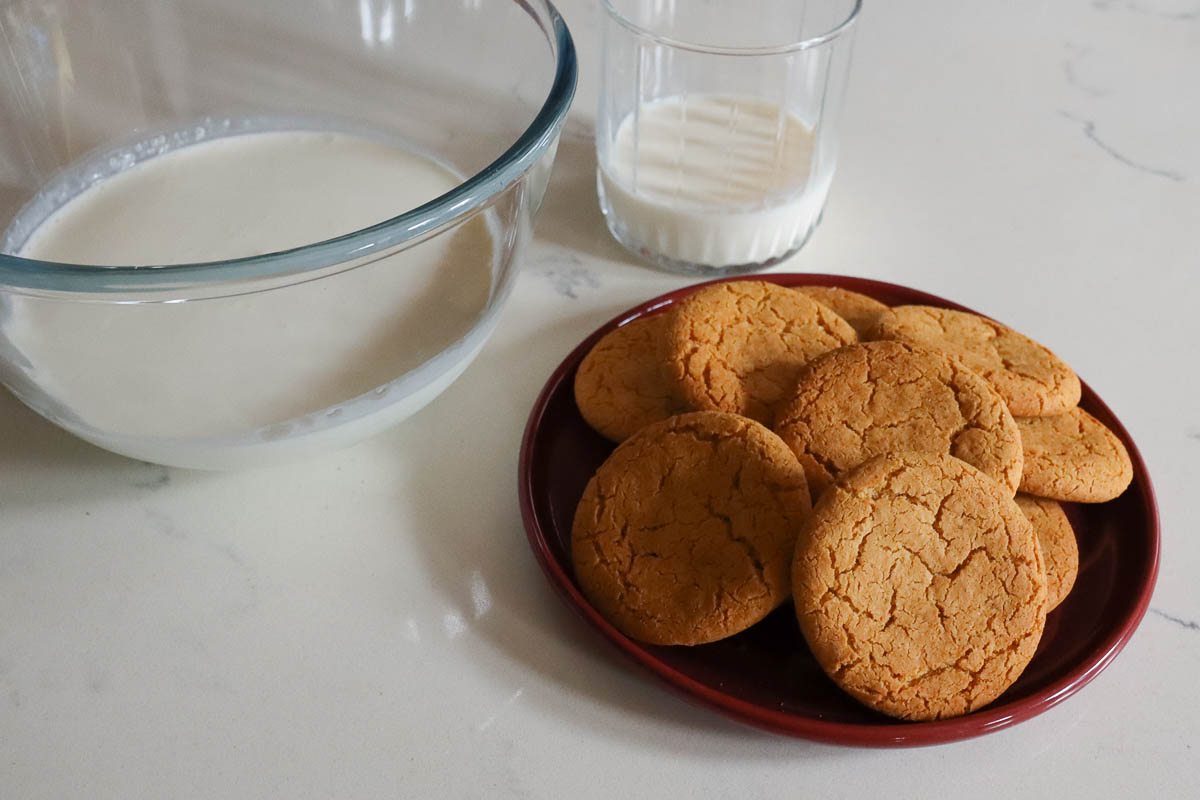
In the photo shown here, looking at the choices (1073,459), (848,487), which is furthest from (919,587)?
(1073,459)

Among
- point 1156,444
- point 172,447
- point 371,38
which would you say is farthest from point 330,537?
point 1156,444

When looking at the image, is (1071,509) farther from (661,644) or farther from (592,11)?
(592,11)

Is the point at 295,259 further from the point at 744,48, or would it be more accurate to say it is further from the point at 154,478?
the point at 744,48

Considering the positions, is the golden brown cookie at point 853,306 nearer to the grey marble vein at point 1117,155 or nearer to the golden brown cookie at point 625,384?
the golden brown cookie at point 625,384

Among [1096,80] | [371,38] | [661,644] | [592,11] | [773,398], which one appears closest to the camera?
[661,644]

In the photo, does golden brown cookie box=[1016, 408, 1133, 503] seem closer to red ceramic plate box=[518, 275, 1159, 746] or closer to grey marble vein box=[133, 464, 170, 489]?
red ceramic plate box=[518, 275, 1159, 746]

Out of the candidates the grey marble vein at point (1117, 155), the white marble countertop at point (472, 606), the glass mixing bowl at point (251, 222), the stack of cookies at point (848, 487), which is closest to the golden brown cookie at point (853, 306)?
the stack of cookies at point (848, 487)
